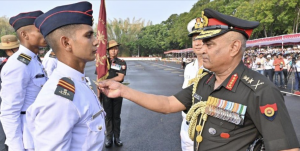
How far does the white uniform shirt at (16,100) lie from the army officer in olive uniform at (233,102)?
39.0 inches

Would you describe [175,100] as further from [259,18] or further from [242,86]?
[259,18]

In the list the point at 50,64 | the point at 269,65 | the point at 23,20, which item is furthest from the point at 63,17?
the point at 269,65

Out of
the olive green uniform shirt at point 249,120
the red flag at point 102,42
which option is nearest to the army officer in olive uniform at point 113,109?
the red flag at point 102,42

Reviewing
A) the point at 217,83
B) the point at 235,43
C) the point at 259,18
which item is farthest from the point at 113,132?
the point at 259,18

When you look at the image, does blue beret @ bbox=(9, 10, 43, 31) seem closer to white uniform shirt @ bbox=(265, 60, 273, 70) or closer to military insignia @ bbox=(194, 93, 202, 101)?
military insignia @ bbox=(194, 93, 202, 101)

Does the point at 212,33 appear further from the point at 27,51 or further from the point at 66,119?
the point at 27,51

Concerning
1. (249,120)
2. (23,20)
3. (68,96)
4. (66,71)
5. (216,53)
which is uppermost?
(23,20)

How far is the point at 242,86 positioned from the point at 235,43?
317 millimetres

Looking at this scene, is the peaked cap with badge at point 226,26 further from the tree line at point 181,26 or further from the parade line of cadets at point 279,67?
the tree line at point 181,26

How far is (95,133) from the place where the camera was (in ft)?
4.88

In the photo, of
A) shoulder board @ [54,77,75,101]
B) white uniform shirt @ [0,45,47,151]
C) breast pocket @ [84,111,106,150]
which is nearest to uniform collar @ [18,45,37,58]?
white uniform shirt @ [0,45,47,151]

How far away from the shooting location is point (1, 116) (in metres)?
2.28

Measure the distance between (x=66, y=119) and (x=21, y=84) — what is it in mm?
1274

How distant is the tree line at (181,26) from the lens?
28719mm
